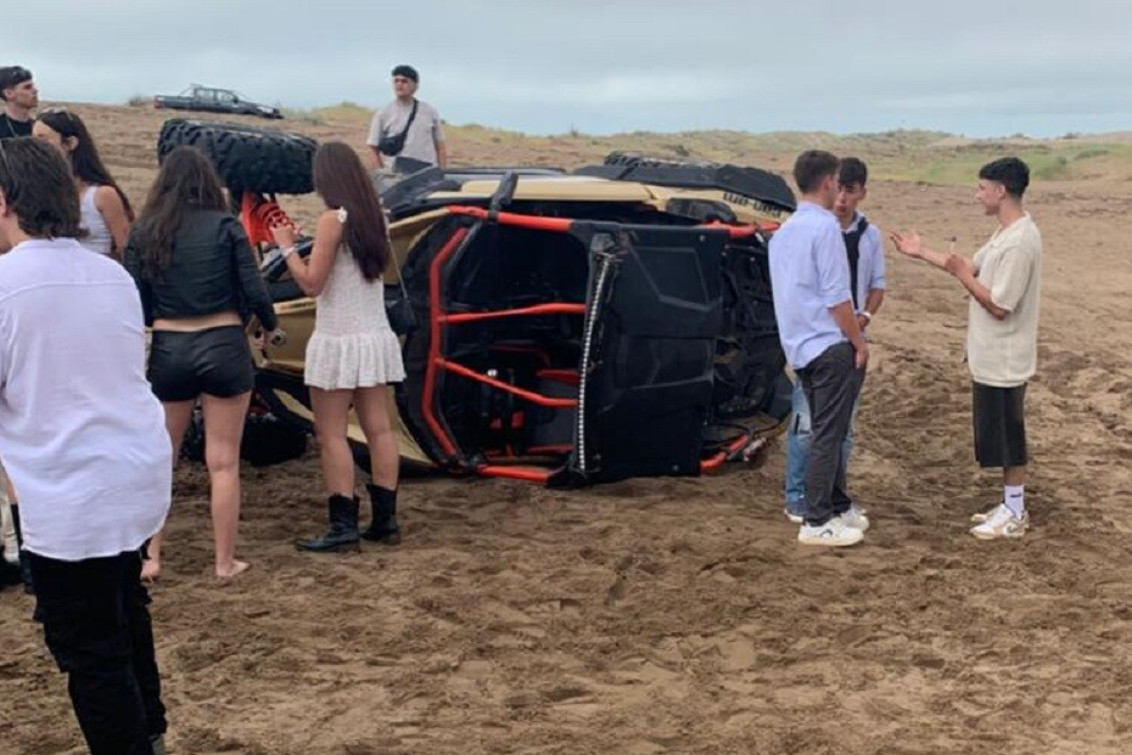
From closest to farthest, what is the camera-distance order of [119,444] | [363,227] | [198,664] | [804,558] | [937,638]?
[119,444]
[198,664]
[937,638]
[363,227]
[804,558]

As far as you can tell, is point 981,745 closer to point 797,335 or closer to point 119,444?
point 797,335

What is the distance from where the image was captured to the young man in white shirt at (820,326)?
5910 mm

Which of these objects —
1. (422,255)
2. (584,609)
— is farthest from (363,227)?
(584,609)

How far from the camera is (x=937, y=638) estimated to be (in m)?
5.13

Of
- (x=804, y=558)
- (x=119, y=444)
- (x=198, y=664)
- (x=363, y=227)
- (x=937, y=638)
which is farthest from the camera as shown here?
(x=804, y=558)

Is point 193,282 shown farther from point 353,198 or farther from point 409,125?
point 409,125

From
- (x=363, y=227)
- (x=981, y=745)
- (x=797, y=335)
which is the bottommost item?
(x=981, y=745)

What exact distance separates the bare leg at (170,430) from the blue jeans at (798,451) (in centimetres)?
285

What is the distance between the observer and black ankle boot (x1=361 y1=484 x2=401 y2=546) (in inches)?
238

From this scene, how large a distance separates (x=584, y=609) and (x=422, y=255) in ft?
→ 6.93

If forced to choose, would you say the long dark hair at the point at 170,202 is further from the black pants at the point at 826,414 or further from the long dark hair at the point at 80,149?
the black pants at the point at 826,414

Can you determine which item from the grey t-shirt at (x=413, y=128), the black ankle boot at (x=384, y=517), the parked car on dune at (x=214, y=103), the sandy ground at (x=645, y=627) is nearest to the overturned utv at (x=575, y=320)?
the sandy ground at (x=645, y=627)

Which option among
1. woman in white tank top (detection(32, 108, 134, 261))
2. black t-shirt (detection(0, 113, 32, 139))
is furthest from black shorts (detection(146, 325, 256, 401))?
black t-shirt (detection(0, 113, 32, 139))

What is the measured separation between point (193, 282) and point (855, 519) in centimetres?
330
